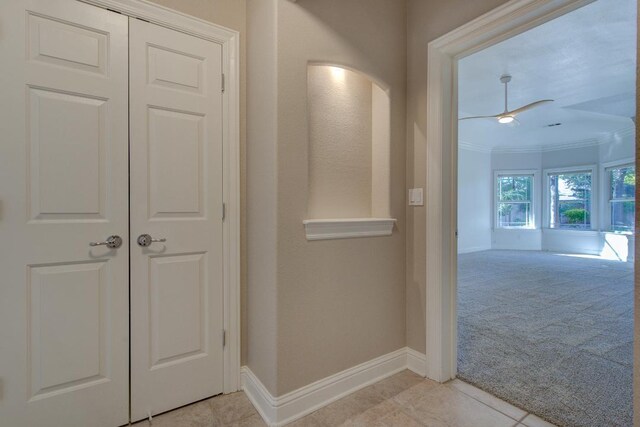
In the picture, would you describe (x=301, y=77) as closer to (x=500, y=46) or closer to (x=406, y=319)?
(x=406, y=319)

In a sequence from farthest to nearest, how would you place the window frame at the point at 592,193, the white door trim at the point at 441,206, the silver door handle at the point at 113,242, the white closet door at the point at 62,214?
the window frame at the point at 592,193, the white door trim at the point at 441,206, the silver door handle at the point at 113,242, the white closet door at the point at 62,214

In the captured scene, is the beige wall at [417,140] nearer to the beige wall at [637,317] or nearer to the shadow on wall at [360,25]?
the shadow on wall at [360,25]

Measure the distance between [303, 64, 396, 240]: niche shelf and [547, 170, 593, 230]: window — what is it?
8.31m

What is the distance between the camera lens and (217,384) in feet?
6.07

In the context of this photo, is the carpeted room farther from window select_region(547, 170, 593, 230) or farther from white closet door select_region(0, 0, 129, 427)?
white closet door select_region(0, 0, 129, 427)

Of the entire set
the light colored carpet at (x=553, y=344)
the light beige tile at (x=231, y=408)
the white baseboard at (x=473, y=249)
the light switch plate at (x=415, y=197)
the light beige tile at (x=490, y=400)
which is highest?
the light switch plate at (x=415, y=197)

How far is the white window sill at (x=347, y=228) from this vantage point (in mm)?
1729

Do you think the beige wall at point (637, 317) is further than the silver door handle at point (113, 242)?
No

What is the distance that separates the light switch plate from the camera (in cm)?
208

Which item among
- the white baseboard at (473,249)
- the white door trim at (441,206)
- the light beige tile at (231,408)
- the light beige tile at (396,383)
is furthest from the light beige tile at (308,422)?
the white baseboard at (473,249)

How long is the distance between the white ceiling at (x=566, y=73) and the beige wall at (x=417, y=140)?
62.9 inches

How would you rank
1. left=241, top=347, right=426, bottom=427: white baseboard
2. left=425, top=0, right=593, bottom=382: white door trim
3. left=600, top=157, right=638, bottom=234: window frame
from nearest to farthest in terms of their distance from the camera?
left=241, top=347, right=426, bottom=427: white baseboard, left=425, top=0, right=593, bottom=382: white door trim, left=600, top=157, right=638, bottom=234: window frame

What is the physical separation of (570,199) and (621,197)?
3.36 ft

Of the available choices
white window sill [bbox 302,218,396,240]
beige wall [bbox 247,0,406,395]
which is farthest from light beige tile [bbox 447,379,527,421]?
white window sill [bbox 302,218,396,240]
